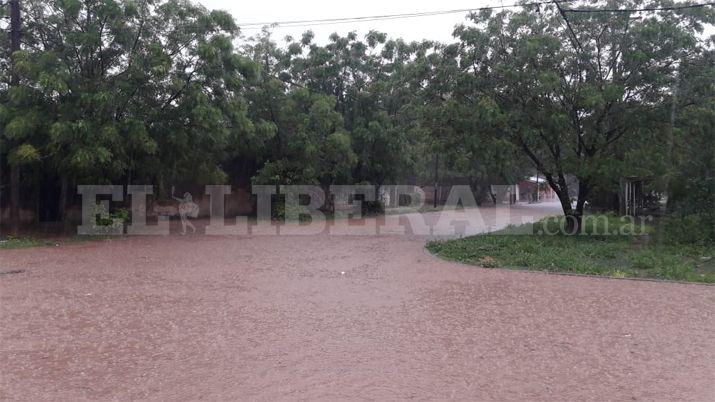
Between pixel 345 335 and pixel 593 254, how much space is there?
8.31 meters

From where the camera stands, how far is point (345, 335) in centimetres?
590

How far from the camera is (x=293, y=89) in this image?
866 inches

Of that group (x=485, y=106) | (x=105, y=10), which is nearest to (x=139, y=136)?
(x=105, y=10)

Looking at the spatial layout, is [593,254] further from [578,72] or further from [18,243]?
[18,243]

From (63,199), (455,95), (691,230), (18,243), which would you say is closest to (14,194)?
(18,243)

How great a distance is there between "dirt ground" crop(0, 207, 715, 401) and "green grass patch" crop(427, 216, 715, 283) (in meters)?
0.84

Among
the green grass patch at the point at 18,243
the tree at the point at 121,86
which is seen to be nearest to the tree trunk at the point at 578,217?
the tree at the point at 121,86

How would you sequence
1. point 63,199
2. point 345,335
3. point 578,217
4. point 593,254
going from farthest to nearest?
point 63,199, point 578,217, point 593,254, point 345,335

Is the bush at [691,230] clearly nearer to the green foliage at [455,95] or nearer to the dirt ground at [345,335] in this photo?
the green foliage at [455,95]

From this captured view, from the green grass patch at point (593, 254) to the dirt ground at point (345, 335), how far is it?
84 cm

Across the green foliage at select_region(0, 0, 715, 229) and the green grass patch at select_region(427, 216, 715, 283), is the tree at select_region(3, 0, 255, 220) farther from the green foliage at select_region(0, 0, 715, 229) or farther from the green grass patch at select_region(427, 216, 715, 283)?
the green grass patch at select_region(427, 216, 715, 283)

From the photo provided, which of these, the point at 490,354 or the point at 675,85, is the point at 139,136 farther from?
the point at 675,85

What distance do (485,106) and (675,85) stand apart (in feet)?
16.3

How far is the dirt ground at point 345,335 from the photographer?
4402 mm
